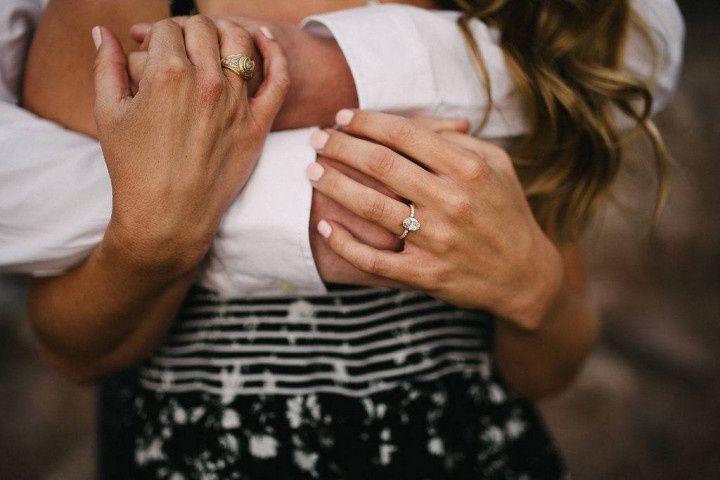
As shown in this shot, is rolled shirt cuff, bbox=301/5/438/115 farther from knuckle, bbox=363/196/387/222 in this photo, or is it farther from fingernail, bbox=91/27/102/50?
fingernail, bbox=91/27/102/50

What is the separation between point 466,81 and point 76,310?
2.12 feet

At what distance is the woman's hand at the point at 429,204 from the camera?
748 mm

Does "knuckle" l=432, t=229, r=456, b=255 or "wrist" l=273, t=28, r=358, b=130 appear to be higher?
"wrist" l=273, t=28, r=358, b=130

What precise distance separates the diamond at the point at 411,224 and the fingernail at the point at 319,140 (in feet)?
0.48

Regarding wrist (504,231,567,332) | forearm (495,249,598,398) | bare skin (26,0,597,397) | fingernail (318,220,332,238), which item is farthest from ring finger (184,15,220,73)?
forearm (495,249,598,398)

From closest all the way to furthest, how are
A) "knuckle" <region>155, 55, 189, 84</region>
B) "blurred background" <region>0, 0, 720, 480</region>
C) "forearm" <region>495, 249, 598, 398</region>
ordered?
1. "knuckle" <region>155, 55, 189, 84</region>
2. "forearm" <region>495, 249, 598, 398</region>
3. "blurred background" <region>0, 0, 720, 480</region>

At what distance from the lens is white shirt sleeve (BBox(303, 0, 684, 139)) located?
2.62ft

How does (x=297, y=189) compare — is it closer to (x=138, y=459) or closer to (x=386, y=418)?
(x=386, y=418)

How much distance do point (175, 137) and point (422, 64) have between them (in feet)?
1.18

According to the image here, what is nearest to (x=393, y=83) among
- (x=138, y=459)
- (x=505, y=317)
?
(x=505, y=317)

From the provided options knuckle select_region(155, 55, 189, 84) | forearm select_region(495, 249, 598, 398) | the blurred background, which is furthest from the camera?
the blurred background

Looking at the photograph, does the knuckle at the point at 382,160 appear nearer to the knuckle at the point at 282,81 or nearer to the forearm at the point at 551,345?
the knuckle at the point at 282,81

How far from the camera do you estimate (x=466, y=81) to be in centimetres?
87

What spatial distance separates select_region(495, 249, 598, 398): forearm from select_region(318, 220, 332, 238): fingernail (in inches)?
15.3
